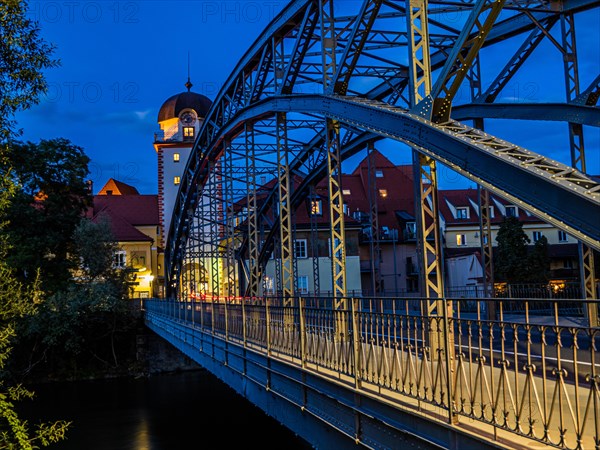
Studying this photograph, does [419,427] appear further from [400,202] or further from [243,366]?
[400,202]

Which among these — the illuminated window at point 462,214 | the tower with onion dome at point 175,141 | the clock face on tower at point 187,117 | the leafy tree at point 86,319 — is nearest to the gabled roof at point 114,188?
the tower with onion dome at point 175,141

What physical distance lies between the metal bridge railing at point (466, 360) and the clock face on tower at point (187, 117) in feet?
167

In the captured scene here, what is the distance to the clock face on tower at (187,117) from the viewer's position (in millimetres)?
Result: 62125

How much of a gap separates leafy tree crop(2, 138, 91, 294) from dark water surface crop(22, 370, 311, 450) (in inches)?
294

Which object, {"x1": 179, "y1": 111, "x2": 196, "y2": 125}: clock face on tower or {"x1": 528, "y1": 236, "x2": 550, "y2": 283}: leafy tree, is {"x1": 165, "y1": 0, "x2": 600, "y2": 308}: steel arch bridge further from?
{"x1": 179, "y1": 111, "x2": 196, "y2": 125}: clock face on tower

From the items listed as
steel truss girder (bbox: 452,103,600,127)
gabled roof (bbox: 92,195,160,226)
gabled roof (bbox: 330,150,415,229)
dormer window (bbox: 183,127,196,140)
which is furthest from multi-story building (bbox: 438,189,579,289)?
gabled roof (bbox: 92,195,160,226)

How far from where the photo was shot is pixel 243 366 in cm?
1348

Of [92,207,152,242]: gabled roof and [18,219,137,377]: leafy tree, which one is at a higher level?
[92,207,152,242]: gabled roof

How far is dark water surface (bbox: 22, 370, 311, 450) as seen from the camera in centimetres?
2431

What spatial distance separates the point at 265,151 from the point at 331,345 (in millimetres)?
21212

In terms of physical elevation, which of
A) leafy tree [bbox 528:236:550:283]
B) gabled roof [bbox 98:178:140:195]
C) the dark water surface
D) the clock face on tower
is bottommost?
the dark water surface

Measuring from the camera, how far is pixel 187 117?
6250 centimetres

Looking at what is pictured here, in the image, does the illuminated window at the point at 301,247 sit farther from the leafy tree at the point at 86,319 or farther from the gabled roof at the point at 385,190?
the leafy tree at the point at 86,319

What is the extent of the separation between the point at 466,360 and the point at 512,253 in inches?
1370
